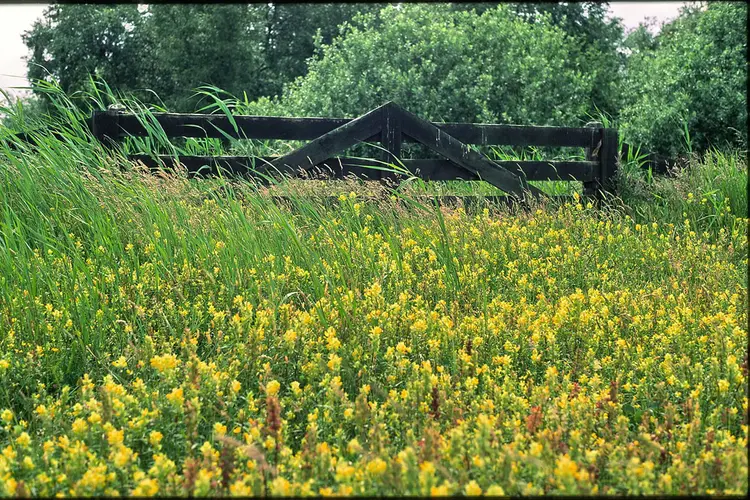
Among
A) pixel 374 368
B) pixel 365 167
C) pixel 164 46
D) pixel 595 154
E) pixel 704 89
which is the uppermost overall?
pixel 164 46

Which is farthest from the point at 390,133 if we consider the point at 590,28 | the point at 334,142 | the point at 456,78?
the point at 590,28

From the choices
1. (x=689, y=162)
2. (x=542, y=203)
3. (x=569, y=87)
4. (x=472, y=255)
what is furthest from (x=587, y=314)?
(x=569, y=87)

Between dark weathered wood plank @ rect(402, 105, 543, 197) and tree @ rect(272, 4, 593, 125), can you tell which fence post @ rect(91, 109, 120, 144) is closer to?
dark weathered wood plank @ rect(402, 105, 543, 197)

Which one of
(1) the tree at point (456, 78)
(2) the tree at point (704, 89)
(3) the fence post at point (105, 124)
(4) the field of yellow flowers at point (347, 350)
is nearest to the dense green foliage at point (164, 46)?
(1) the tree at point (456, 78)

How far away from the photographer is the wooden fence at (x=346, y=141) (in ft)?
22.8

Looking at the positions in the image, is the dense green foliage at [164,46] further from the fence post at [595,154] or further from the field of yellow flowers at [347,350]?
the field of yellow flowers at [347,350]

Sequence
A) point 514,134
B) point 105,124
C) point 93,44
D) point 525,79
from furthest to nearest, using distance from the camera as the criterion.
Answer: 1. point 93,44
2. point 525,79
3. point 514,134
4. point 105,124

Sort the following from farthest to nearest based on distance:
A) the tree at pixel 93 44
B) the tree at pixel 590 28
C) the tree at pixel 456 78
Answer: the tree at pixel 93 44 → the tree at pixel 590 28 → the tree at pixel 456 78

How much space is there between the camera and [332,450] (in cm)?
262

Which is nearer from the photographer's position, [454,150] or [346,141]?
[346,141]

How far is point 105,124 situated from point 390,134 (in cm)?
280

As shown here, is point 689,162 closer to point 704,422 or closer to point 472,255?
point 472,255

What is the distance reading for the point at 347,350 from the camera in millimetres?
3301

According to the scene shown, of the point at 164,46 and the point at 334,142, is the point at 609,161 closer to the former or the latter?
the point at 334,142
